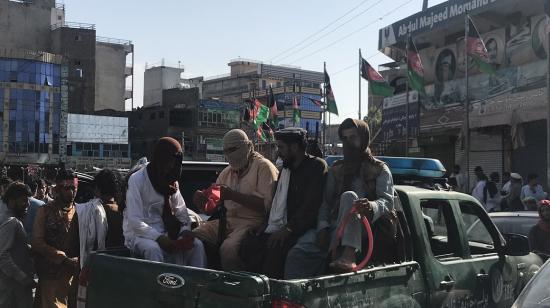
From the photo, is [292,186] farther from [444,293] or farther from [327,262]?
[444,293]

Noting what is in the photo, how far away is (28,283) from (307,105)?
84475mm

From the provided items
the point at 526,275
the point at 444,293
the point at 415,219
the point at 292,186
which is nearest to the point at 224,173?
the point at 292,186

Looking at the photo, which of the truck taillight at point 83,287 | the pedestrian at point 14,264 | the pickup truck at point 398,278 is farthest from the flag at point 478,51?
the truck taillight at point 83,287

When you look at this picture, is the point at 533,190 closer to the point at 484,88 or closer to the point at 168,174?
the point at 168,174

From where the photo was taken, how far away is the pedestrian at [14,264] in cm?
525

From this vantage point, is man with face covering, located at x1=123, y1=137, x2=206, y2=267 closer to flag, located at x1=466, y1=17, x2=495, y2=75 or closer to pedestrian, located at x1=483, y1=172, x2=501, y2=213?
pedestrian, located at x1=483, y1=172, x2=501, y2=213

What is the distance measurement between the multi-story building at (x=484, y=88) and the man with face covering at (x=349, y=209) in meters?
16.5

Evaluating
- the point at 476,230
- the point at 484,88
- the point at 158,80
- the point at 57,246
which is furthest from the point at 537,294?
the point at 158,80

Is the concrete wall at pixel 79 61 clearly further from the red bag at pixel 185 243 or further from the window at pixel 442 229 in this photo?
the window at pixel 442 229

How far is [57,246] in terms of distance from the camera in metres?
5.29

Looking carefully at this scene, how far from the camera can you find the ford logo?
316 centimetres

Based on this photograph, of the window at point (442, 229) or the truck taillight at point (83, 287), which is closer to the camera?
the truck taillight at point (83, 287)

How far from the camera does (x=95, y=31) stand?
7419 cm

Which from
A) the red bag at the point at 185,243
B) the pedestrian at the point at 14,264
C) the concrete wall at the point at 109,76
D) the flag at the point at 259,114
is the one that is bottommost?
the pedestrian at the point at 14,264
